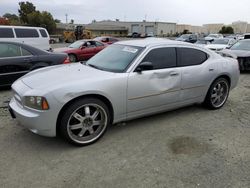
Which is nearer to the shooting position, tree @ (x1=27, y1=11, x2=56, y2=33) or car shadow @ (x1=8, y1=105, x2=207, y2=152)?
car shadow @ (x1=8, y1=105, x2=207, y2=152)

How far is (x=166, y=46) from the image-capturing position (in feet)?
14.4

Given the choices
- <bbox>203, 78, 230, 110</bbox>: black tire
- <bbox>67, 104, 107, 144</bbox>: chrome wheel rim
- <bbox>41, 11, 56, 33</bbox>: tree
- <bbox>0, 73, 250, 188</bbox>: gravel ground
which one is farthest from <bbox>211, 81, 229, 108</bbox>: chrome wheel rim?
<bbox>41, 11, 56, 33</bbox>: tree

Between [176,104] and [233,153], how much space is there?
1.39m

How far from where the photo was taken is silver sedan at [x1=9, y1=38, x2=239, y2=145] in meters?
3.30

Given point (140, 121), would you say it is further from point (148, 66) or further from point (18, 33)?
point (18, 33)

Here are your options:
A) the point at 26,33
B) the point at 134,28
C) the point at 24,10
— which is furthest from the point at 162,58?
the point at 134,28

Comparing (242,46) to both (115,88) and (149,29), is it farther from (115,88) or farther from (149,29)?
(149,29)

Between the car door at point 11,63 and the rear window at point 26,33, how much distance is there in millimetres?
7007

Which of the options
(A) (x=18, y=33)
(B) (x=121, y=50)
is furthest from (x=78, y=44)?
(B) (x=121, y=50)

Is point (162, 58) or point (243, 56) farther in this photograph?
point (243, 56)

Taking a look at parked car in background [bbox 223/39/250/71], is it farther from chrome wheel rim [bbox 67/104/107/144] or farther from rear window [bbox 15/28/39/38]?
rear window [bbox 15/28/39/38]

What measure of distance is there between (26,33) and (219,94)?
10988 mm

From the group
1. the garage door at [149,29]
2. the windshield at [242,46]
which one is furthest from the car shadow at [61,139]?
the garage door at [149,29]

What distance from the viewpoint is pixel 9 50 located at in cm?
632
